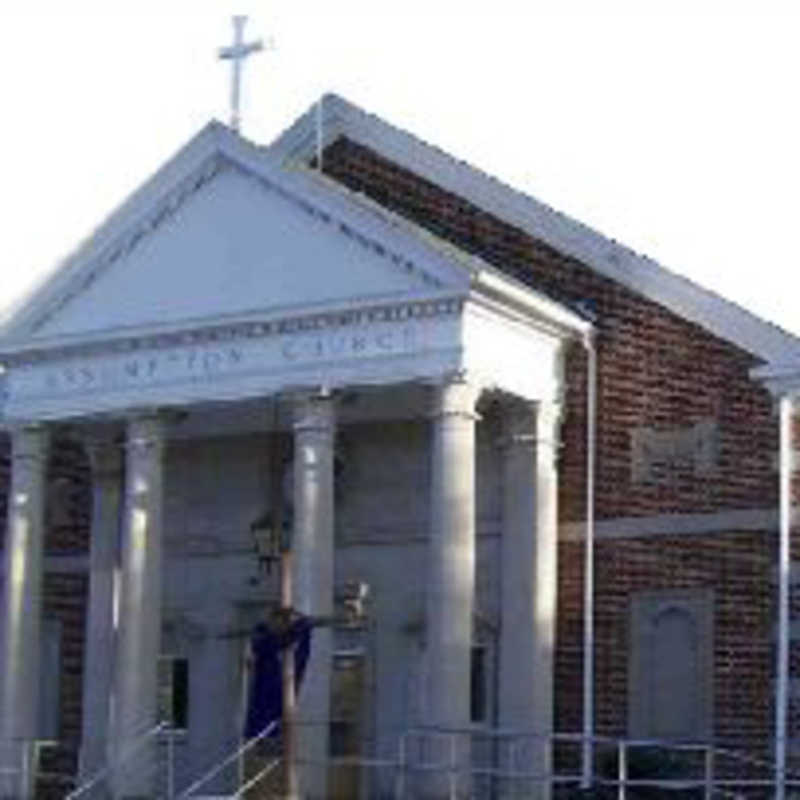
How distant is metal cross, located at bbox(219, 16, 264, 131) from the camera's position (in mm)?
25281

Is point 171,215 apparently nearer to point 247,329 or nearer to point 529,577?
point 247,329

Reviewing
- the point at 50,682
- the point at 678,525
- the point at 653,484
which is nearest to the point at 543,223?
the point at 653,484

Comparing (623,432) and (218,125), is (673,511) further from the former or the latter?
(218,125)

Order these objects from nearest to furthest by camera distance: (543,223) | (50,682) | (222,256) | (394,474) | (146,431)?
1. (222,256)
2. (543,223)
3. (146,431)
4. (394,474)
5. (50,682)

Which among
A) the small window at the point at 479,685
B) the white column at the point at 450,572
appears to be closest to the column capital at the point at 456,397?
the white column at the point at 450,572

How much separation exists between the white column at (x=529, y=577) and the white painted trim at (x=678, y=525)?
17.6 inches

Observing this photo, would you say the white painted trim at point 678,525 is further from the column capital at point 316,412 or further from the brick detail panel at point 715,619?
the column capital at point 316,412

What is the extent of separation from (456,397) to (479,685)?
3873mm

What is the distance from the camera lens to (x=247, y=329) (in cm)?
2405

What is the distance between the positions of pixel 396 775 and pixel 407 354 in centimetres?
479

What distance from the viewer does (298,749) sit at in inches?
880

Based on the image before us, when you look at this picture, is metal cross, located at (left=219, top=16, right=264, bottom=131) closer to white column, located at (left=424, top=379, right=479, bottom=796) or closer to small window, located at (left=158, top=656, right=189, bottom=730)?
white column, located at (left=424, top=379, right=479, bottom=796)

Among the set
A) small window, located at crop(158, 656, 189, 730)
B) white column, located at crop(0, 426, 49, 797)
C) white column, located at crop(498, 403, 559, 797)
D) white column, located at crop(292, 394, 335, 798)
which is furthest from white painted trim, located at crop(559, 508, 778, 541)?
white column, located at crop(0, 426, 49, 797)

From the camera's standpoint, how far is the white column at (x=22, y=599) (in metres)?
25.4
